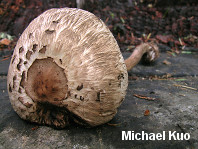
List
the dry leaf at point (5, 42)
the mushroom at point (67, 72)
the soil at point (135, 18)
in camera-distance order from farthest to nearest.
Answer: the soil at point (135, 18) < the dry leaf at point (5, 42) < the mushroom at point (67, 72)

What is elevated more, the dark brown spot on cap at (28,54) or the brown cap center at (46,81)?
the dark brown spot on cap at (28,54)

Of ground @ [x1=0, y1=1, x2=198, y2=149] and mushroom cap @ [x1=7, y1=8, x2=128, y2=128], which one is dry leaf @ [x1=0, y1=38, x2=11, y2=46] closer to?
ground @ [x1=0, y1=1, x2=198, y2=149]

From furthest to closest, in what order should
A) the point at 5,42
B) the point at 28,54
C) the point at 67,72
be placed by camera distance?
1. the point at 5,42
2. the point at 28,54
3. the point at 67,72

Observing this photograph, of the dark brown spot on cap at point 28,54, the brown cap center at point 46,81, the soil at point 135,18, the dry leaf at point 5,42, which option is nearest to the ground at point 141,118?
the brown cap center at point 46,81

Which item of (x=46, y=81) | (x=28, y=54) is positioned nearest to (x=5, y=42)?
(x=28, y=54)

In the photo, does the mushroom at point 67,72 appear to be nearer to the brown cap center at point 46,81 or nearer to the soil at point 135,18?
the brown cap center at point 46,81

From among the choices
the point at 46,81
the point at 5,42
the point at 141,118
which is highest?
the point at 46,81

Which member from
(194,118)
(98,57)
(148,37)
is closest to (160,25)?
(148,37)

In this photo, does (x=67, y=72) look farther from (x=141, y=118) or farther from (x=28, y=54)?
(x=141, y=118)
